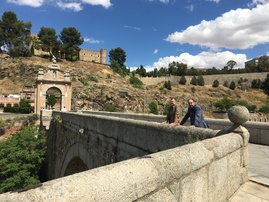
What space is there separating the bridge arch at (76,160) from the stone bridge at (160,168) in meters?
2.22

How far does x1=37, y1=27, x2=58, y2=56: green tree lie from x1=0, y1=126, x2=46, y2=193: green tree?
2313 inches

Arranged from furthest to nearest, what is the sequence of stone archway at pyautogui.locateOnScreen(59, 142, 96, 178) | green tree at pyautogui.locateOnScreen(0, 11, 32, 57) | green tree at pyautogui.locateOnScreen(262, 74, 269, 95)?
green tree at pyautogui.locateOnScreen(262, 74, 269, 95) → green tree at pyautogui.locateOnScreen(0, 11, 32, 57) → stone archway at pyautogui.locateOnScreen(59, 142, 96, 178)

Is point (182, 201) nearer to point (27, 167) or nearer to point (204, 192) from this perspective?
point (204, 192)

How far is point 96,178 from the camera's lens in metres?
1.71

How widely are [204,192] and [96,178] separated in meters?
1.56

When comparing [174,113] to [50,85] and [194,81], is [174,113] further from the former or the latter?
[194,81]

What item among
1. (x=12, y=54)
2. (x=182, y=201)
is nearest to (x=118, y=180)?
(x=182, y=201)

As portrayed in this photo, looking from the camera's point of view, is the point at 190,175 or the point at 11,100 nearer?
the point at 190,175

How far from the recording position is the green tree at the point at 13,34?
66.1 m

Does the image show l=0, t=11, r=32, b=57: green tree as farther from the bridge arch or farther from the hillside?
the bridge arch

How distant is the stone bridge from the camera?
1607mm

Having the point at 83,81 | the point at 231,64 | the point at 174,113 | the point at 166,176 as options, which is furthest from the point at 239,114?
the point at 231,64

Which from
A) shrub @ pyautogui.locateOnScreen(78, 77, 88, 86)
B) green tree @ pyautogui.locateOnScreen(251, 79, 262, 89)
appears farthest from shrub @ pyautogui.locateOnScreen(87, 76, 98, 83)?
green tree @ pyautogui.locateOnScreen(251, 79, 262, 89)

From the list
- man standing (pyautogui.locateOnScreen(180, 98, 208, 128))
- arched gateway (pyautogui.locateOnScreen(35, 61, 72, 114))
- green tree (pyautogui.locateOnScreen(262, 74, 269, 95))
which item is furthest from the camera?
green tree (pyautogui.locateOnScreen(262, 74, 269, 95))
